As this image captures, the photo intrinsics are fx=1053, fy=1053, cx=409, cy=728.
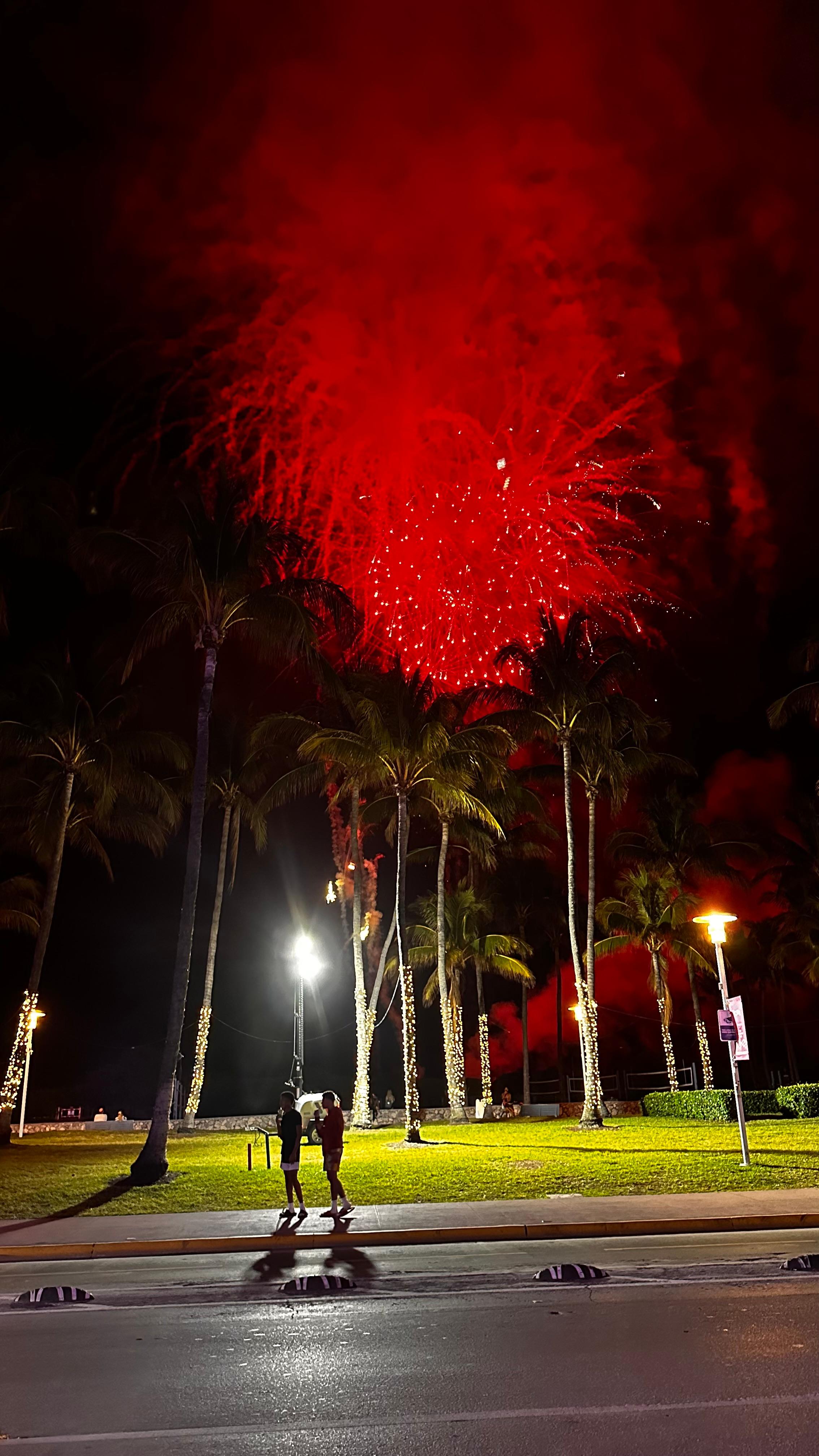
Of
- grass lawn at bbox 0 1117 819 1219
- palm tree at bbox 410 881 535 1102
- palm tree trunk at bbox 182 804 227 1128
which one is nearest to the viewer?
grass lawn at bbox 0 1117 819 1219

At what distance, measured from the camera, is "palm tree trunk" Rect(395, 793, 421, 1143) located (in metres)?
24.9

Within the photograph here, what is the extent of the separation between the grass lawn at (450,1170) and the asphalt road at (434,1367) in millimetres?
6119

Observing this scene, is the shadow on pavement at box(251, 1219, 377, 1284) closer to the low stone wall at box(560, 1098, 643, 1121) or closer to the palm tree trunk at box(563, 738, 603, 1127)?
the palm tree trunk at box(563, 738, 603, 1127)

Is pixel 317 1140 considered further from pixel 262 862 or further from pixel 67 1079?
pixel 262 862

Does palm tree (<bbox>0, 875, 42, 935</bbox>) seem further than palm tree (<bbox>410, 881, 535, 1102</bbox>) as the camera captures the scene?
No

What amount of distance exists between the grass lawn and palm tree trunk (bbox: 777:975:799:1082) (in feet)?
116

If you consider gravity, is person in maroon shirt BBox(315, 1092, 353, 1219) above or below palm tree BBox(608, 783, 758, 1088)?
below

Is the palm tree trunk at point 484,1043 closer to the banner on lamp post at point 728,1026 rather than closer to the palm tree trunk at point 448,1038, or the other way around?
the palm tree trunk at point 448,1038

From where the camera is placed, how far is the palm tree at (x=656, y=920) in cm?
4178

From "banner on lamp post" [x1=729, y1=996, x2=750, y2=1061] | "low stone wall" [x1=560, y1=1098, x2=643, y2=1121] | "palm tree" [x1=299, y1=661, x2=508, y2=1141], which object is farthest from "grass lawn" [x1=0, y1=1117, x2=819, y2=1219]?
"low stone wall" [x1=560, y1=1098, x2=643, y2=1121]

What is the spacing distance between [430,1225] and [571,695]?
59.6ft

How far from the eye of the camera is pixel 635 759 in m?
32.2

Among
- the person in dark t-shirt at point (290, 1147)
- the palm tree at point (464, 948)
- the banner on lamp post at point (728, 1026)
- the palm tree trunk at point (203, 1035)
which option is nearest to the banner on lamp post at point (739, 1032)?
the banner on lamp post at point (728, 1026)

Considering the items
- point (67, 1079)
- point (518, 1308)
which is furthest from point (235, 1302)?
point (67, 1079)
